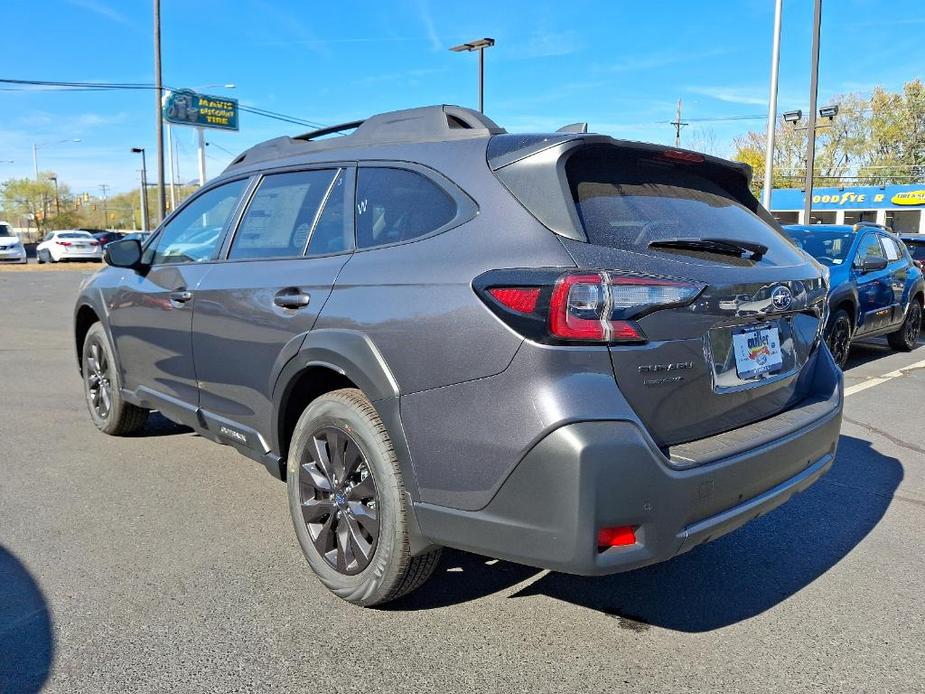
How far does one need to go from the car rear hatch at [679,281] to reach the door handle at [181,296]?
80.9 inches

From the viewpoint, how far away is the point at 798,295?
2.99 metres

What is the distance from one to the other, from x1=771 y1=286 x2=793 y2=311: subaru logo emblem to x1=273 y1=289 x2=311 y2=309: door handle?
1.80m

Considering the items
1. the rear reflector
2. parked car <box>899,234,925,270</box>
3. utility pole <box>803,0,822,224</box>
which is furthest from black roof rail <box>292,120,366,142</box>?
utility pole <box>803,0,822,224</box>

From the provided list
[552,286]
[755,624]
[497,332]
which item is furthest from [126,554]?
[755,624]

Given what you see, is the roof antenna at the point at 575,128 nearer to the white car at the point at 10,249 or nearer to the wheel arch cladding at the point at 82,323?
the wheel arch cladding at the point at 82,323

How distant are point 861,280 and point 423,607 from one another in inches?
284

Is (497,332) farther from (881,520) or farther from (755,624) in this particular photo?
(881,520)

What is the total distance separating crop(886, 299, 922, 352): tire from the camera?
999 centimetres

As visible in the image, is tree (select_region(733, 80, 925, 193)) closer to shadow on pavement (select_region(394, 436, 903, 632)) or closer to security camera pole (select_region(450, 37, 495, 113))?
security camera pole (select_region(450, 37, 495, 113))

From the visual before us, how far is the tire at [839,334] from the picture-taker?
26.2ft

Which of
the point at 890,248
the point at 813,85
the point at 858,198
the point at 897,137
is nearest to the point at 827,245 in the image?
the point at 890,248

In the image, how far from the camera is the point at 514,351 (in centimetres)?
234

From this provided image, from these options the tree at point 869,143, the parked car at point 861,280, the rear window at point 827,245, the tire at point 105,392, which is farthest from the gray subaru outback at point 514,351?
the tree at point 869,143

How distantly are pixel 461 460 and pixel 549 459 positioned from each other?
0.33 meters
